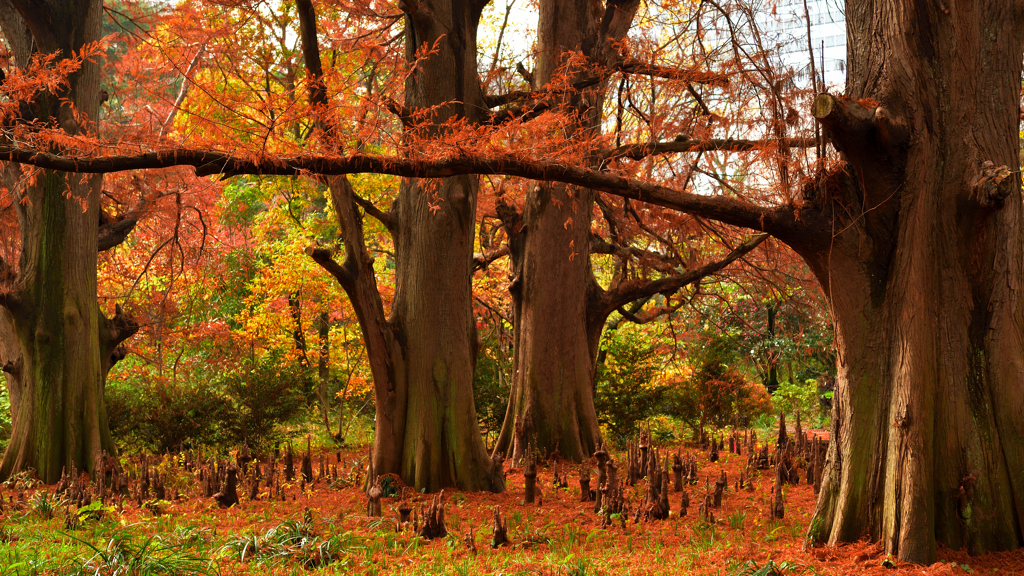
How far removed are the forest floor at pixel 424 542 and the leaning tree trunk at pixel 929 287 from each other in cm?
35

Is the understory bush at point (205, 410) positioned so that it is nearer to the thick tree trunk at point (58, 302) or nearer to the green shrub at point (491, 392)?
the thick tree trunk at point (58, 302)

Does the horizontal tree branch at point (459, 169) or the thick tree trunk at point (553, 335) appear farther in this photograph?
the thick tree trunk at point (553, 335)

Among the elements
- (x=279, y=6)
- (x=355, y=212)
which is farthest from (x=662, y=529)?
(x=279, y=6)

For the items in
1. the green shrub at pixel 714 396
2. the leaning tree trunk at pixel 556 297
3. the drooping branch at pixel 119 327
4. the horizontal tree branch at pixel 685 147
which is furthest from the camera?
the green shrub at pixel 714 396

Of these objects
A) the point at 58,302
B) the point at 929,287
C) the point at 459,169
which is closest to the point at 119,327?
the point at 58,302

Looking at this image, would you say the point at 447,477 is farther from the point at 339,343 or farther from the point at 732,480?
the point at 339,343

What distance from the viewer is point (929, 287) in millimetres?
4383

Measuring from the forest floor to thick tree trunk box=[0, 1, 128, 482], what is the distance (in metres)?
1.11

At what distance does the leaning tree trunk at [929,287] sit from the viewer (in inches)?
166

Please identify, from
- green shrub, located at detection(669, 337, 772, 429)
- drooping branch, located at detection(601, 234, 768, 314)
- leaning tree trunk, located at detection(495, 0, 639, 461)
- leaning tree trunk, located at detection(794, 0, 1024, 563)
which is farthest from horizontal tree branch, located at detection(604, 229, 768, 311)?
leaning tree trunk, located at detection(794, 0, 1024, 563)

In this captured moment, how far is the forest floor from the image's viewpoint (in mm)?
4145

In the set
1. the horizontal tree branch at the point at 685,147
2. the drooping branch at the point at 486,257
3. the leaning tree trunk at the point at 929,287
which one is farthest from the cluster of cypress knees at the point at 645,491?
the drooping branch at the point at 486,257

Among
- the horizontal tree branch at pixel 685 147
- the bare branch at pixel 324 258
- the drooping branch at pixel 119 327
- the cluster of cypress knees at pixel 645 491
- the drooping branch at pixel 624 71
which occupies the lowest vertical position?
the cluster of cypress knees at pixel 645 491

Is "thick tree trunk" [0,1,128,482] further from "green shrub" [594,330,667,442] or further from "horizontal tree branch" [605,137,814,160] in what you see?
"green shrub" [594,330,667,442]
